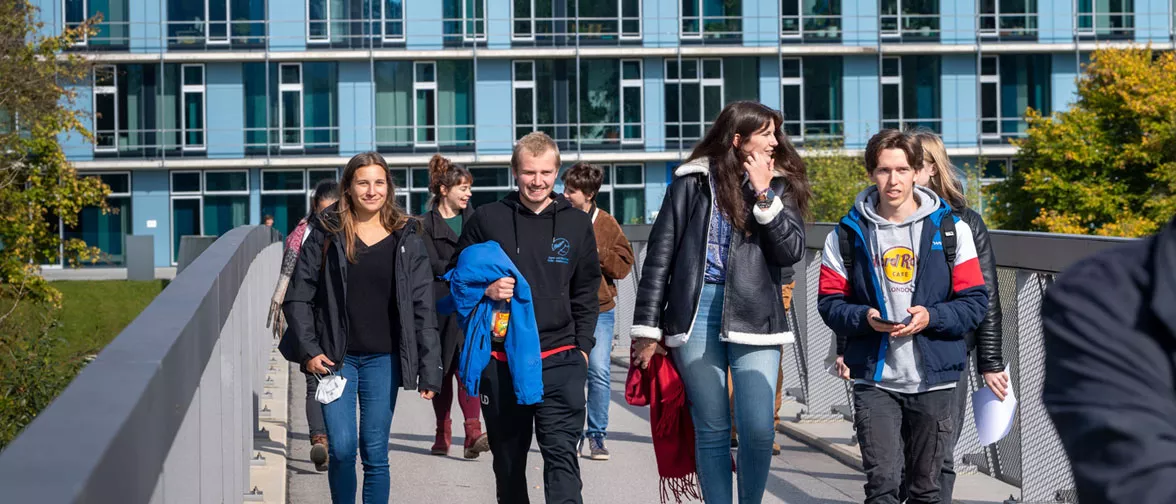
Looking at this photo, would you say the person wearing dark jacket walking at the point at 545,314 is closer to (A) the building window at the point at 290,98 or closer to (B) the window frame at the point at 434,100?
(B) the window frame at the point at 434,100

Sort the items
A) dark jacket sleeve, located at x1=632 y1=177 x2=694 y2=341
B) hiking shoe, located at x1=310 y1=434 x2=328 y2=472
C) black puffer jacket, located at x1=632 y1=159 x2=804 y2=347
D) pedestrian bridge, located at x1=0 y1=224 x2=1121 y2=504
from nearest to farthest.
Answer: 1. pedestrian bridge, located at x1=0 y1=224 x2=1121 y2=504
2. black puffer jacket, located at x1=632 y1=159 x2=804 y2=347
3. dark jacket sleeve, located at x1=632 y1=177 x2=694 y2=341
4. hiking shoe, located at x1=310 y1=434 x2=328 y2=472

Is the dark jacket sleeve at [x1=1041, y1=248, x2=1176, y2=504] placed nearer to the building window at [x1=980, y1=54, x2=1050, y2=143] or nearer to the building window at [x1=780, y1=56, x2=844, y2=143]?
the building window at [x1=780, y1=56, x2=844, y2=143]

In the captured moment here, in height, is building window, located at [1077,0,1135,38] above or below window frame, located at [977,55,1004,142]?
above

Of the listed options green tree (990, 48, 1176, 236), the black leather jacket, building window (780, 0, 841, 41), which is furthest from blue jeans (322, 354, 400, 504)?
building window (780, 0, 841, 41)

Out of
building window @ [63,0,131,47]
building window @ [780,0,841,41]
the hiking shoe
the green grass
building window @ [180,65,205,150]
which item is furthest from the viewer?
building window @ [780,0,841,41]

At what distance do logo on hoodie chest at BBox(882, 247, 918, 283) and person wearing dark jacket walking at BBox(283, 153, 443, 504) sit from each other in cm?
187

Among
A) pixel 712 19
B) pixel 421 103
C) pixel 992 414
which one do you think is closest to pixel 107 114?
pixel 421 103

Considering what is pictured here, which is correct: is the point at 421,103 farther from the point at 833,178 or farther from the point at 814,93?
the point at 833,178

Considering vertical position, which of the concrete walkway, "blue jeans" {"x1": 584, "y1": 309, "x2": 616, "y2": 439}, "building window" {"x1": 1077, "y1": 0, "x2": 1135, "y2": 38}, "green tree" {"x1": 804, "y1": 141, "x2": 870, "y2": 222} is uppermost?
"building window" {"x1": 1077, "y1": 0, "x2": 1135, "y2": 38}

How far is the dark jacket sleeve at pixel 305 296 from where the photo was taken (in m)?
6.11

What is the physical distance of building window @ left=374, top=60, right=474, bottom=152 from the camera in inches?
1837

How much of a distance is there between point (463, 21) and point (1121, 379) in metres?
45.3

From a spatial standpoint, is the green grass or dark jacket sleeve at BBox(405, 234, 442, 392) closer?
dark jacket sleeve at BBox(405, 234, 442, 392)

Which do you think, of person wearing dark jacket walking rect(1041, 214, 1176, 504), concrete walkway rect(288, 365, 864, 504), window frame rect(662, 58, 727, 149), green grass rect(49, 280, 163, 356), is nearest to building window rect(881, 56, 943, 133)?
window frame rect(662, 58, 727, 149)
